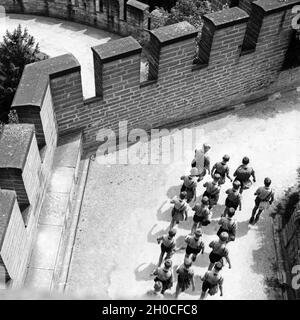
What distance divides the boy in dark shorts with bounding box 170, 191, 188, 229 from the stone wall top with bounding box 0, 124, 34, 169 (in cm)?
303

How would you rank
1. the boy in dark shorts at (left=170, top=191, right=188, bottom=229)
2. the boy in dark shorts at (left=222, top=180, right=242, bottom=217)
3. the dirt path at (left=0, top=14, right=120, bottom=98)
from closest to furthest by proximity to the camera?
1. the boy in dark shorts at (left=170, top=191, right=188, bottom=229)
2. the boy in dark shorts at (left=222, top=180, right=242, bottom=217)
3. the dirt path at (left=0, top=14, right=120, bottom=98)

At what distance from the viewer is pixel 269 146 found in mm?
11180

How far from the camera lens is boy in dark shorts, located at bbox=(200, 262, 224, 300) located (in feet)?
27.1

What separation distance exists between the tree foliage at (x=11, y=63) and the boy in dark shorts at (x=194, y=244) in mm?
5512

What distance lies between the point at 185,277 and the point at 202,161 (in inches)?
103

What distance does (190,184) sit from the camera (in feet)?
31.5

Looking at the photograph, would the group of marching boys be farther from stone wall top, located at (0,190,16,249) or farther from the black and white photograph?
stone wall top, located at (0,190,16,249)

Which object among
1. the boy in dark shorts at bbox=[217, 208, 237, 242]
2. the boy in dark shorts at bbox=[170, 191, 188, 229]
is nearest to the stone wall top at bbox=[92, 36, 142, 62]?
the boy in dark shorts at bbox=[170, 191, 188, 229]

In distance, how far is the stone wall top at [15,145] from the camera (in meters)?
7.55

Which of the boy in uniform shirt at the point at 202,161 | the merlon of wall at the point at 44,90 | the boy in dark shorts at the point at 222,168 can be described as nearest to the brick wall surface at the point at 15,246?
the merlon of wall at the point at 44,90

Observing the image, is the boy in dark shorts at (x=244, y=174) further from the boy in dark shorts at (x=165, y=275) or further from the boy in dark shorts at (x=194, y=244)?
the boy in dark shorts at (x=165, y=275)

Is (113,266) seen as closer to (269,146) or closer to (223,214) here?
(223,214)

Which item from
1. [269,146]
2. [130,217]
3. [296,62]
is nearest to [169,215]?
[130,217]
